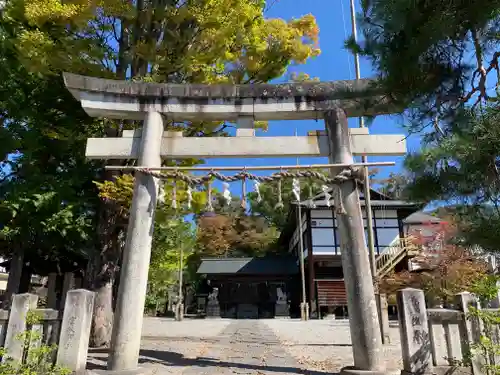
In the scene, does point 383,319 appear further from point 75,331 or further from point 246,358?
point 75,331

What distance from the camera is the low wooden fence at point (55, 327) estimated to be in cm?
515

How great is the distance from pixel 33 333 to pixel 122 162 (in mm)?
5823

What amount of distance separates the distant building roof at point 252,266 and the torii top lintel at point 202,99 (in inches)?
879

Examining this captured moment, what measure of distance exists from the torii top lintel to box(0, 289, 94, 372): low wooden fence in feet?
11.1

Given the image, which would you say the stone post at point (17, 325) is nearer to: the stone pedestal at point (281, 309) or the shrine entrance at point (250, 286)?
the stone pedestal at point (281, 309)

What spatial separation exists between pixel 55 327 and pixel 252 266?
78.8 feet

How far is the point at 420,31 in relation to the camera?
10.2 ft

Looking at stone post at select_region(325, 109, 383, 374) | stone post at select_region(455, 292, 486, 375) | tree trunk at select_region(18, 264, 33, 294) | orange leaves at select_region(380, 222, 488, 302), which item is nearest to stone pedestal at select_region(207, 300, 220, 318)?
tree trunk at select_region(18, 264, 33, 294)

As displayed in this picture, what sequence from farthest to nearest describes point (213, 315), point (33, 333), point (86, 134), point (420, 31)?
point (213, 315)
point (86, 134)
point (33, 333)
point (420, 31)

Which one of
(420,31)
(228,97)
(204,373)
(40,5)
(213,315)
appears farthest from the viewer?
(213,315)

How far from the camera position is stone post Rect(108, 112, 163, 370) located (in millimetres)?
5785

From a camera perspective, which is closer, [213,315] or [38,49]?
[38,49]

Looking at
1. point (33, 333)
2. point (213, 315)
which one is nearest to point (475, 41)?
point (33, 333)

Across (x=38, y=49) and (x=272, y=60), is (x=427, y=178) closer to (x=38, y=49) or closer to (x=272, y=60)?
(x=272, y=60)
